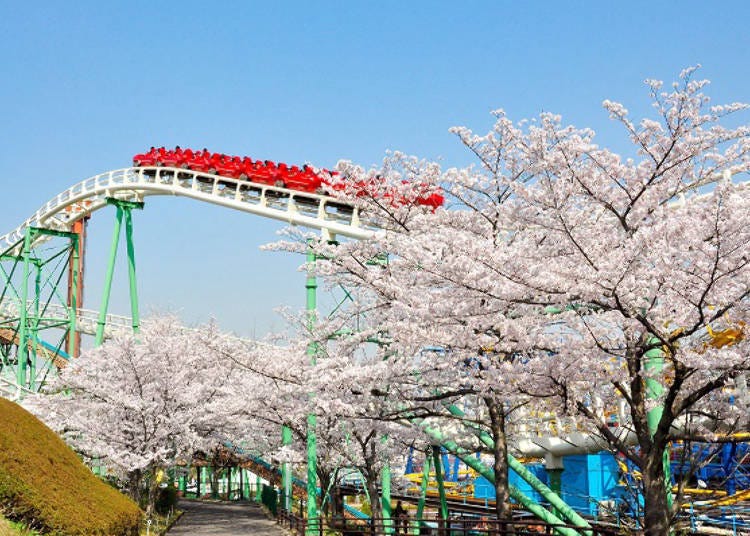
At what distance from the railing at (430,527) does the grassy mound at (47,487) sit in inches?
158

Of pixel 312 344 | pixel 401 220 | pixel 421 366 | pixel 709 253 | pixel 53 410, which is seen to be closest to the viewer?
pixel 709 253

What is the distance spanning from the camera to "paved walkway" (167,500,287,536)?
21.3 meters

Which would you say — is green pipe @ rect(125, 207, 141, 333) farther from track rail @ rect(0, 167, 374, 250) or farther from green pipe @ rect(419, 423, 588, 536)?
green pipe @ rect(419, 423, 588, 536)

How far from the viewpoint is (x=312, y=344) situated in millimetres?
14719

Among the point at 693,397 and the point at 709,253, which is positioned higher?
the point at 709,253

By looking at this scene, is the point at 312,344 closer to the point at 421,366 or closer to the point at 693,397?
the point at 421,366

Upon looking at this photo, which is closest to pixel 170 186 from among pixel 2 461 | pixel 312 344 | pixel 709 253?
pixel 312 344

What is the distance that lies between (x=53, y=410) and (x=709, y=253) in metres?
22.3

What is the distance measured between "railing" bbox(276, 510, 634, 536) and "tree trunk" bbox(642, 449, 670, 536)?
3.37 feet

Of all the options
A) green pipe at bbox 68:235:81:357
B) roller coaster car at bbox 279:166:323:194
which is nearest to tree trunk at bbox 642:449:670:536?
roller coaster car at bbox 279:166:323:194

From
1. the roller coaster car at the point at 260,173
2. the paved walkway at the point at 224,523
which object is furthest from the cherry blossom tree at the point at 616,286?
the roller coaster car at the point at 260,173

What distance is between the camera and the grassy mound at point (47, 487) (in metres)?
8.44

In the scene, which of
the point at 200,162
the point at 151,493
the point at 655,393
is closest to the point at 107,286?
the point at 200,162

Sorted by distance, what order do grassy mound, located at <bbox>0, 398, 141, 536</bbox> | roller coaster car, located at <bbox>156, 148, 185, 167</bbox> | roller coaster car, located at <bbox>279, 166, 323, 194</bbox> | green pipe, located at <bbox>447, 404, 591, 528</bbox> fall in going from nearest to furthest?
grassy mound, located at <bbox>0, 398, 141, 536</bbox>
green pipe, located at <bbox>447, 404, 591, 528</bbox>
roller coaster car, located at <bbox>279, 166, 323, 194</bbox>
roller coaster car, located at <bbox>156, 148, 185, 167</bbox>
